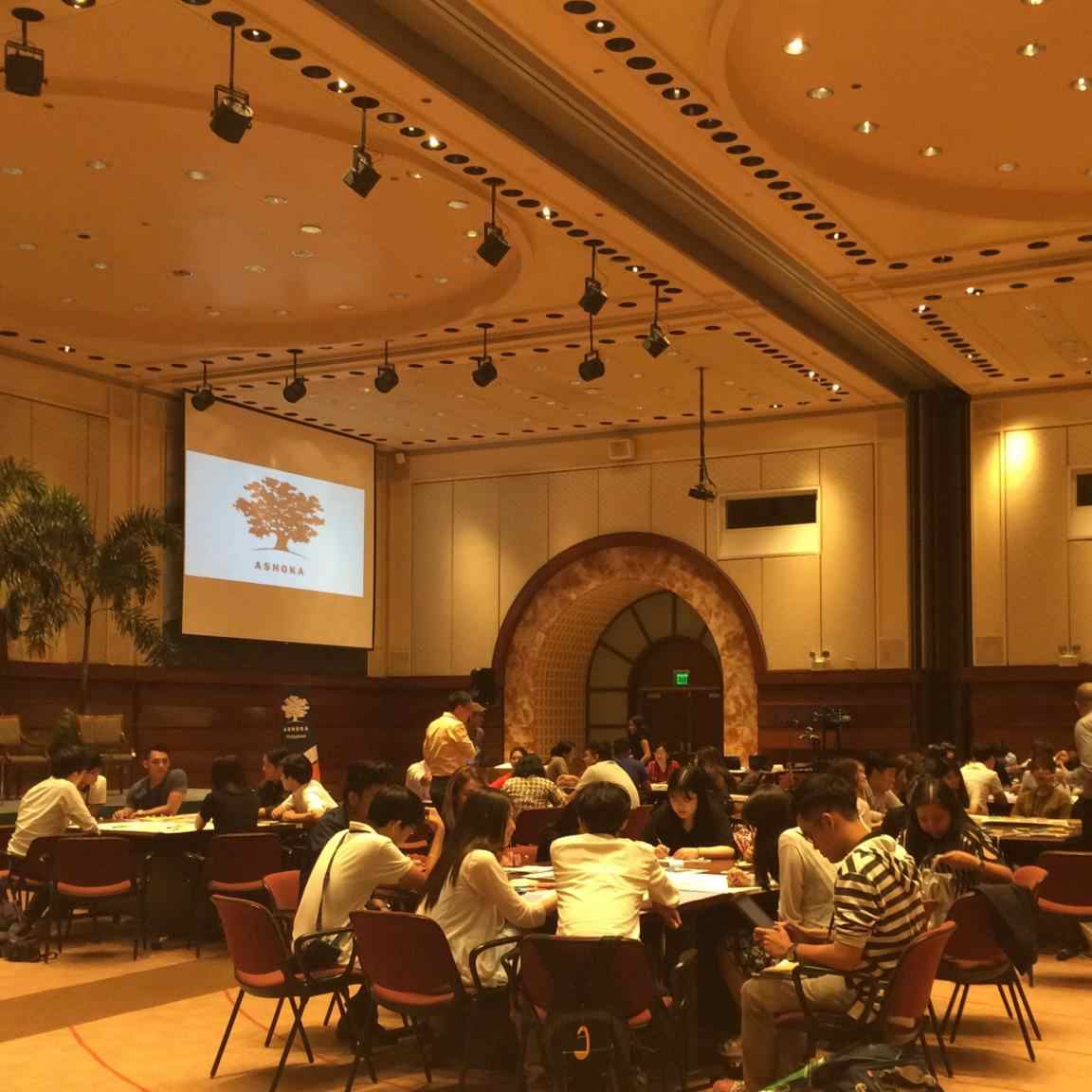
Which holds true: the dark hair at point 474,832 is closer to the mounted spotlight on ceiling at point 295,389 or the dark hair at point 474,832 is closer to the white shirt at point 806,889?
the white shirt at point 806,889

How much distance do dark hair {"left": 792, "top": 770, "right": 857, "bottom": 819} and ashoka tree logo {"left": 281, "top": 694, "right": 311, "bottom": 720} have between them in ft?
50.4

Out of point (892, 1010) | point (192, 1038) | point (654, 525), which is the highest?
point (654, 525)

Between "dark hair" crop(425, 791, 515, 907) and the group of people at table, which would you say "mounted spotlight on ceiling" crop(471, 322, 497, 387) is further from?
"dark hair" crop(425, 791, 515, 907)

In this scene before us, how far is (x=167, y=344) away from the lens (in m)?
15.8

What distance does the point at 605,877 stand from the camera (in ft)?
17.7

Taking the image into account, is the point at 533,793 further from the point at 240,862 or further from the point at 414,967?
the point at 414,967

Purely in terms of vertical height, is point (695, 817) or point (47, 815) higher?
point (695, 817)

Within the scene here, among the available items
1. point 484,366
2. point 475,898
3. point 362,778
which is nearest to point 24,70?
point 362,778

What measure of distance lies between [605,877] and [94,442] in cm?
1338

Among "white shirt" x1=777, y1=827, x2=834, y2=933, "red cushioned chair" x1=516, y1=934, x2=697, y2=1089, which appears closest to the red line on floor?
"red cushioned chair" x1=516, y1=934, x2=697, y2=1089

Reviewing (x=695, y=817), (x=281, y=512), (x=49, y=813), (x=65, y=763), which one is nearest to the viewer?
(x=695, y=817)

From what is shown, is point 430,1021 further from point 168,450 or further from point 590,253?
point 168,450

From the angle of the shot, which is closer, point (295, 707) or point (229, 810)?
point (229, 810)

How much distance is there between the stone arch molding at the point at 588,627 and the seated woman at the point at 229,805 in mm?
10926
